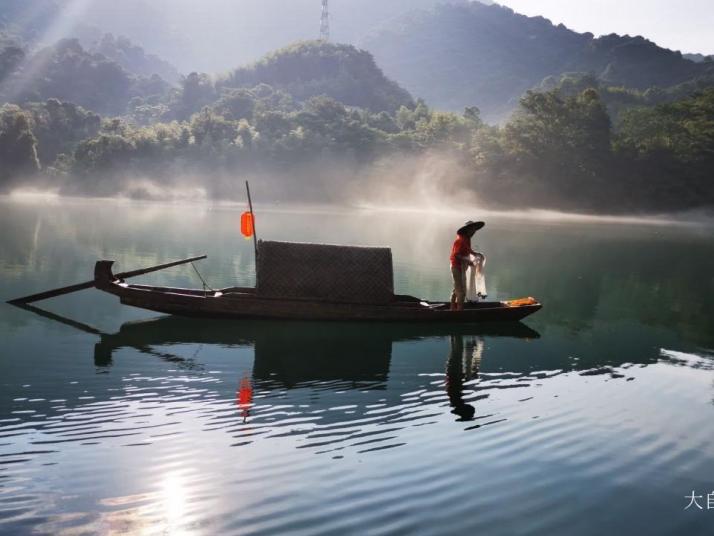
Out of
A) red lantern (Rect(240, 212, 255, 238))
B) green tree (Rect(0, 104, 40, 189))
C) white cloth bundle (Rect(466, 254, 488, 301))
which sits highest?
green tree (Rect(0, 104, 40, 189))

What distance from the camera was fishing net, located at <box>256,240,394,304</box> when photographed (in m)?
14.3

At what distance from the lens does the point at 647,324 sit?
1727 cm

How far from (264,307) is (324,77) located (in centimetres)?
18927

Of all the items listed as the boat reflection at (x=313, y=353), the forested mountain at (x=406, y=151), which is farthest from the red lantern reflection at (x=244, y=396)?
the forested mountain at (x=406, y=151)

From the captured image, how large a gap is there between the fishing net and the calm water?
80 centimetres

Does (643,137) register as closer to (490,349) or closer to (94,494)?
(490,349)

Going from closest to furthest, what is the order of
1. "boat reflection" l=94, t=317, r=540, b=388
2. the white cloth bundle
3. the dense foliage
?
"boat reflection" l=94, t=317, r=540, b=388, the white cloth bundle, the dense foliage

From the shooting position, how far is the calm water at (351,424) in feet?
21.0

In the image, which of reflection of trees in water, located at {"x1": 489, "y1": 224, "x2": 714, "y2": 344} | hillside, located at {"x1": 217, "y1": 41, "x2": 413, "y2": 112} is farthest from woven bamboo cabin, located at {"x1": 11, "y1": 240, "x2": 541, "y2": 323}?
hillside, located at {"x1": 217, "y1": 41, "x2": 413, "y2": 112}

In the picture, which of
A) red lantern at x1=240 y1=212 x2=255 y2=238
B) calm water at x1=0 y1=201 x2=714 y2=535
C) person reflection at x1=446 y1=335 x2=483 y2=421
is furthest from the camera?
red lantern at x1=240 y1=212 x2=255 y2=238

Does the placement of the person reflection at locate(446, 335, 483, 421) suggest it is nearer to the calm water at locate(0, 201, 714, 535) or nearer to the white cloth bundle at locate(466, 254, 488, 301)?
the calm water at locate(0, 201, 714, 535)

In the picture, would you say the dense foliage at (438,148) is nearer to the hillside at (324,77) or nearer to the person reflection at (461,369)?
the hillside at (324,77)

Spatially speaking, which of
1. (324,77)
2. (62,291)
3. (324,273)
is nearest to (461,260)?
(324,273)

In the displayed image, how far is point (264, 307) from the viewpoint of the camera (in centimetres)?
1418
